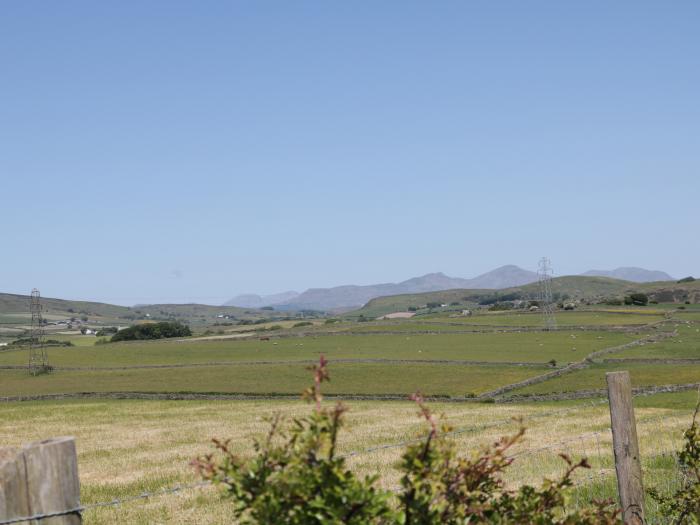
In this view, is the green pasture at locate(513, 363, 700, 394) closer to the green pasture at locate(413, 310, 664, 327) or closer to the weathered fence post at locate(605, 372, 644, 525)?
the weathered fence post at locate(605, 372, 644, 525)

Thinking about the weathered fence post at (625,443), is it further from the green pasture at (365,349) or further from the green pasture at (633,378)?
the green pasture at (365,349)

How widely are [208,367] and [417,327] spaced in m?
57.7

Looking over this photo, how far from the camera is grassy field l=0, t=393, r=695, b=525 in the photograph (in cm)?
1587

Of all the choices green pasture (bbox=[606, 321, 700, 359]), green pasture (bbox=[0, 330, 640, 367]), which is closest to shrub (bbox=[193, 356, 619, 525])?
green pasture (bbox=[0, 330, 640, 367])

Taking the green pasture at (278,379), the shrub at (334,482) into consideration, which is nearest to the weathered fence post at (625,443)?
the shrub at (334,482)

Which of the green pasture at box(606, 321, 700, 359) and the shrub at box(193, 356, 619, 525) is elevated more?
the shrub at box(193, 356, 619, 525)

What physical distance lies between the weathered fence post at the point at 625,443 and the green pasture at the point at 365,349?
237 ft

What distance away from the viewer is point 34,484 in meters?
4.20

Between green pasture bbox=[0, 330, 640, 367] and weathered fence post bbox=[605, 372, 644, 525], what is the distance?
7227 cm

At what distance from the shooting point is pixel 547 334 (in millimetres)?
111938

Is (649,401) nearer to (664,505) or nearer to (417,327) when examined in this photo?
(664,505)

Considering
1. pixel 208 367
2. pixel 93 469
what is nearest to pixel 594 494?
pixel 93 469

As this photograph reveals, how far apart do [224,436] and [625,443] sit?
2779cm

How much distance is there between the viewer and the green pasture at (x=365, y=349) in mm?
89562
